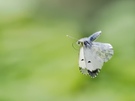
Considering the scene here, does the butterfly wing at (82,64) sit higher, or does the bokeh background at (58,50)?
the bokeh background at (58,50)

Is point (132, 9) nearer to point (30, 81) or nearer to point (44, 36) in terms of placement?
point (44, 36)

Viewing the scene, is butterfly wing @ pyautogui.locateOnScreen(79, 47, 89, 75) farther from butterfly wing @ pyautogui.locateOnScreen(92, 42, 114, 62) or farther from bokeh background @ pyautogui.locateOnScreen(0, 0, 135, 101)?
bokeh background @ pyautogui.locateOnScreen(0, 0, 135, 101)

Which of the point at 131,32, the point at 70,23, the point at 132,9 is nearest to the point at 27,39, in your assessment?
the point at 70,23

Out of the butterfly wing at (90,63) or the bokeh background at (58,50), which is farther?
the bokeh background at (58,50)

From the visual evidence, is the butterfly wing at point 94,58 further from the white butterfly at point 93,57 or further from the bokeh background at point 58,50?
the bokeh background at point 58,50

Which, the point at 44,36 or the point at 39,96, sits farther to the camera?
the point at 44,36

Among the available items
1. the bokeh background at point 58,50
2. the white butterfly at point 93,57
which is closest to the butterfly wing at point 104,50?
the white butterfly at point 93,57
